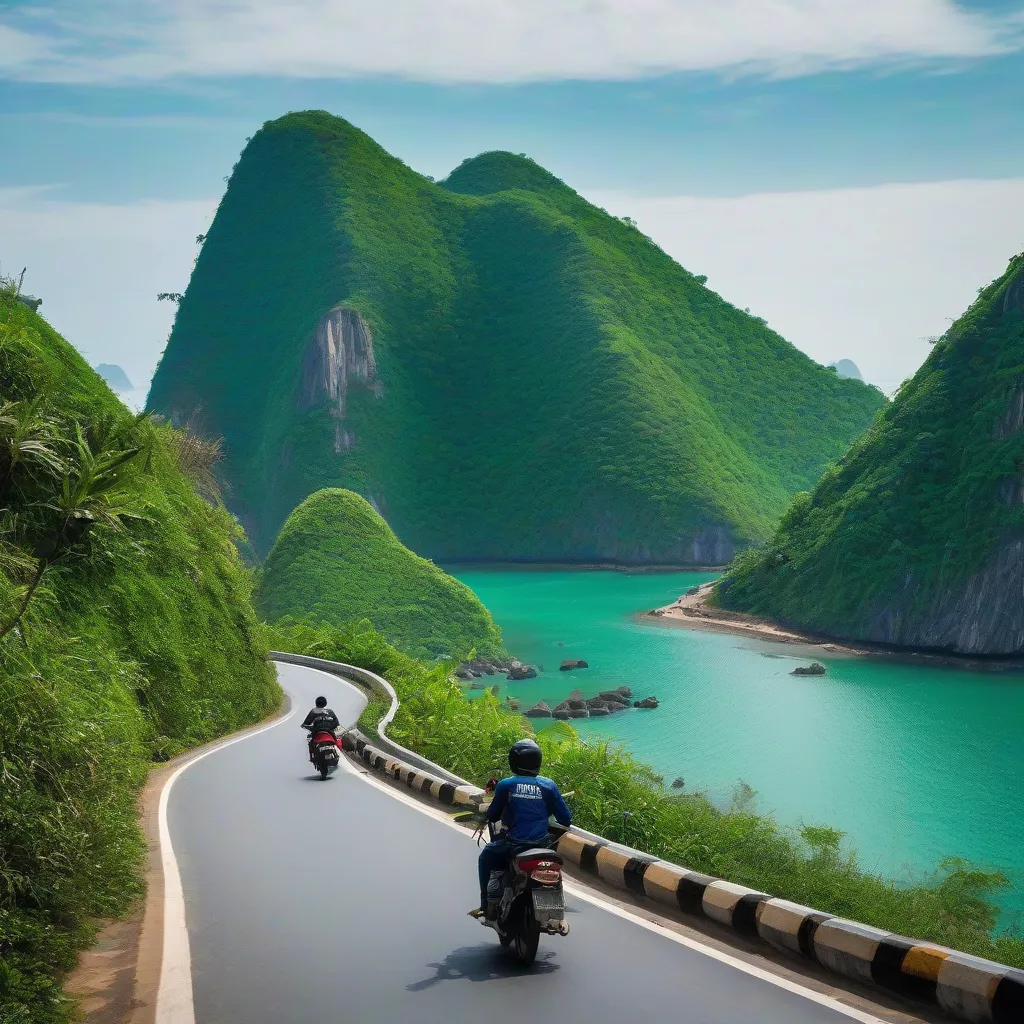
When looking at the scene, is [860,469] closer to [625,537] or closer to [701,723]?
[701,723]

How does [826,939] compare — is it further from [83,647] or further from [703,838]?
[83,647]

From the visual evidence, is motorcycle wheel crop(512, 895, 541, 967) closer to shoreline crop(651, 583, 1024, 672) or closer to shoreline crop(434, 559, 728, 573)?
shoreline crop(651, 583, 1024, 672)

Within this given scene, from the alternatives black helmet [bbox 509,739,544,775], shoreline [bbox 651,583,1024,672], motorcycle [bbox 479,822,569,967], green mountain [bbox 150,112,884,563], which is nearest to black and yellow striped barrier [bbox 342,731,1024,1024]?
motorcycle [bbox 479,822,569,967]

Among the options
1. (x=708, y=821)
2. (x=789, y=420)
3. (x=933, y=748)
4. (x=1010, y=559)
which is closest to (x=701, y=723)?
(x=933, y=748)

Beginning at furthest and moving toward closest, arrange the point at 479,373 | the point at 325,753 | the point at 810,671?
the point at 479,373 < the point at 810,671 < the point at 325,753

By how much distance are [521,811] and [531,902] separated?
2.15 feet

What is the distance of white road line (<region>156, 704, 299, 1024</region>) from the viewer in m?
→ 6.07

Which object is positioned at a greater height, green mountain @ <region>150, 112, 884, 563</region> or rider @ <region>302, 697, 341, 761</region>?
green mountain @ <region>150, 112, 884, 563</region>

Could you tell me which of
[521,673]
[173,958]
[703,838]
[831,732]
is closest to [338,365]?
[521,673]

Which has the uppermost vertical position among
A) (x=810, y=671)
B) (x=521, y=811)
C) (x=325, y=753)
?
(x=521, y=811)

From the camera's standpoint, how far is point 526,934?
6500 millimetres

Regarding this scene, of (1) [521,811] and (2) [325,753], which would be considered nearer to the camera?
(1) [521,811]

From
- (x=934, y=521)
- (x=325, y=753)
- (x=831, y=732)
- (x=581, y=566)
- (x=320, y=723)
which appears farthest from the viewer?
(x=581, y=566)

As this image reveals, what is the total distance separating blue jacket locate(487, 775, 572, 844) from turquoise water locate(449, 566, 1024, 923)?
18.0 metres
